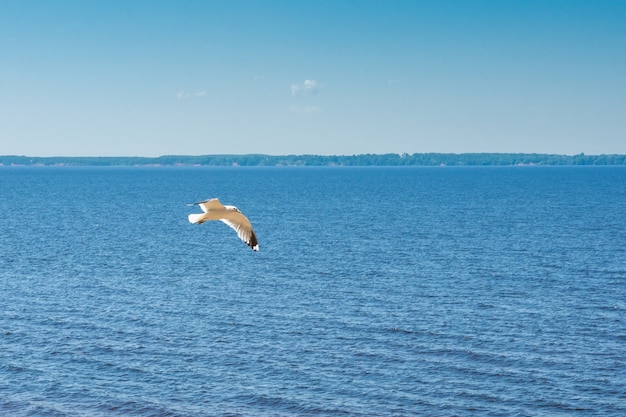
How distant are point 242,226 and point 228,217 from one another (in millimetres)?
497

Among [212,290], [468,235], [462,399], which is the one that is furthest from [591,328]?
[468,235]

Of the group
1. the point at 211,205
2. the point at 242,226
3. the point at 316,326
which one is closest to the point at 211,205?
the point at 211,205

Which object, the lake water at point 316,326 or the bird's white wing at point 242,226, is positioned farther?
the lake water at point 316,326

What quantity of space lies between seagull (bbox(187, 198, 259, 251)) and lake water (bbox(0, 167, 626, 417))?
49.5 feet

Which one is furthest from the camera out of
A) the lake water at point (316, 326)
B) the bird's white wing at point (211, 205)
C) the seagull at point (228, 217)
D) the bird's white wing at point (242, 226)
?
the lake water at point (316, 326)

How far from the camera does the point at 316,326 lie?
48156 mm

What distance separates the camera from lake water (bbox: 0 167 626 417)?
3716 centimetres

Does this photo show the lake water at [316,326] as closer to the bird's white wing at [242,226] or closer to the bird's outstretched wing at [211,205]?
the bird's white wing at [242,226]

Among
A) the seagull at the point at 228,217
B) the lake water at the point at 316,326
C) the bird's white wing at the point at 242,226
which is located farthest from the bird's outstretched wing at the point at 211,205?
the lake water at the point at 316,326

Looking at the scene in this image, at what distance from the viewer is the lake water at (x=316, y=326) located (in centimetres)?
3716

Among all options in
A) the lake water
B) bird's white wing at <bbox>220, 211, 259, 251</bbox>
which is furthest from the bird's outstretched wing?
the lake water

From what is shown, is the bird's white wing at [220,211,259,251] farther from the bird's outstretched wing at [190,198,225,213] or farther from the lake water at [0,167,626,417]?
the lake water at [0,167,626,417]

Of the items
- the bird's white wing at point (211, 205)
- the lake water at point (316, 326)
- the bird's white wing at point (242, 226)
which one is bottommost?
the lake water at point (316, 326)

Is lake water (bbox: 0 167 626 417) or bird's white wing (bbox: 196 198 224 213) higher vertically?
bird's white wing (bbox: 196 198 224 213)
